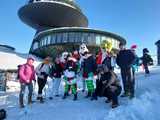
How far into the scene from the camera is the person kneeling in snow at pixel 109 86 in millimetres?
10211

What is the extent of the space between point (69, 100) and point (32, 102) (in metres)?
1.59

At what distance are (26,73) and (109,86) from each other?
375 centimetres

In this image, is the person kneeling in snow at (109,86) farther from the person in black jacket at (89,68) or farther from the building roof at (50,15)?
the building roof at (50,15)

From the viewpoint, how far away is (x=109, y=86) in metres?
10.4

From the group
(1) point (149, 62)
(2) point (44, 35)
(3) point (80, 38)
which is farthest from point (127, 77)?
(2) point (44, 35)

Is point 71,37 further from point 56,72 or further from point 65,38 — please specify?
point 56,72

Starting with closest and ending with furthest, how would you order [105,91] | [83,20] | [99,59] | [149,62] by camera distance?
[105,91]
[99,59]
[149,62]
[83,20]

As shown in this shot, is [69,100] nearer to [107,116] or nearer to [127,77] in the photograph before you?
[127,77]

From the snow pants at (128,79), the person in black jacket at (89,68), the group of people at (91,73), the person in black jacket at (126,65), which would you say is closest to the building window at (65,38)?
the group of people at (91,73)

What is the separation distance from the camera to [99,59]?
13.5 metres

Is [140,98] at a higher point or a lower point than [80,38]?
lower

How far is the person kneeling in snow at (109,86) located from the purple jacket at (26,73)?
115 inches

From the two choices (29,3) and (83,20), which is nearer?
(29,3)

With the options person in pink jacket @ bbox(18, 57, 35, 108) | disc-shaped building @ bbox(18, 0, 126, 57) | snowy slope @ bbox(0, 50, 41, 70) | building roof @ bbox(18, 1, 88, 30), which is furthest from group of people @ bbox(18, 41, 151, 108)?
building roof @ bbox(18, 1, 88, 30)
